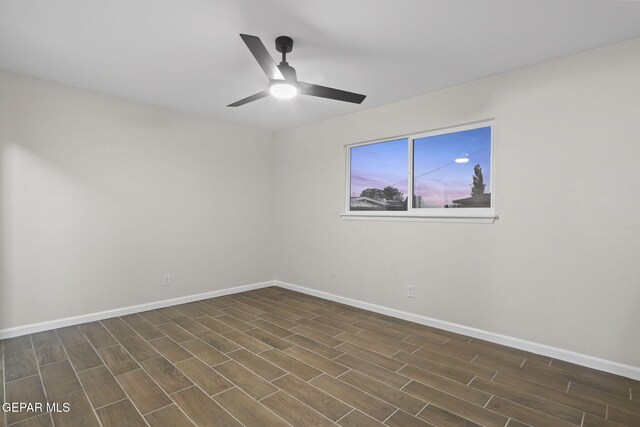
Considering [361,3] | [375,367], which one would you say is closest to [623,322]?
[375,367]

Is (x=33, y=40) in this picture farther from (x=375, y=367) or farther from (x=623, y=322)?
(x=623, y=322)

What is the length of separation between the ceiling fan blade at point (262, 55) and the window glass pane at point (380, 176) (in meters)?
1.89

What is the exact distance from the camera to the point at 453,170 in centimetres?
332

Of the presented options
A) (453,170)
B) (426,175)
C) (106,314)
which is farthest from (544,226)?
(106,314)

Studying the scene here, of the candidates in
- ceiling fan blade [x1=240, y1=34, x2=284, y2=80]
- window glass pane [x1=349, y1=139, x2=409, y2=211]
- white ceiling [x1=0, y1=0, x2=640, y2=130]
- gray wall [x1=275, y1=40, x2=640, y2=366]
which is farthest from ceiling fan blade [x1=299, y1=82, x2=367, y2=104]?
window glass pane [x1=349, y1=139, x2=409, y2=211]

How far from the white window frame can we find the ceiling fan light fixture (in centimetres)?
172

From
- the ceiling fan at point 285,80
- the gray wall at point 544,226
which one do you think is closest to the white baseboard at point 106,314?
the gray wall at point 544,226

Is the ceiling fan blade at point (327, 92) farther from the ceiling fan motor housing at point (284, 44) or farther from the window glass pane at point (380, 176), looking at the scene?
the window glass pane at point (380, 176)

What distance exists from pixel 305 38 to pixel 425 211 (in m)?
2.12

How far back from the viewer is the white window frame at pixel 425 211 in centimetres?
299

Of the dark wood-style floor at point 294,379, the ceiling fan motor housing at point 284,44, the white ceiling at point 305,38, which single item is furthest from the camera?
the ceiling fan motor housing at point 284,44

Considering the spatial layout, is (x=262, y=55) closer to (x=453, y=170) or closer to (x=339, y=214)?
(x=453, y=170)

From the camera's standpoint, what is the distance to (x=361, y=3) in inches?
76.9

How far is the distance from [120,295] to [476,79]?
4.37 metres
